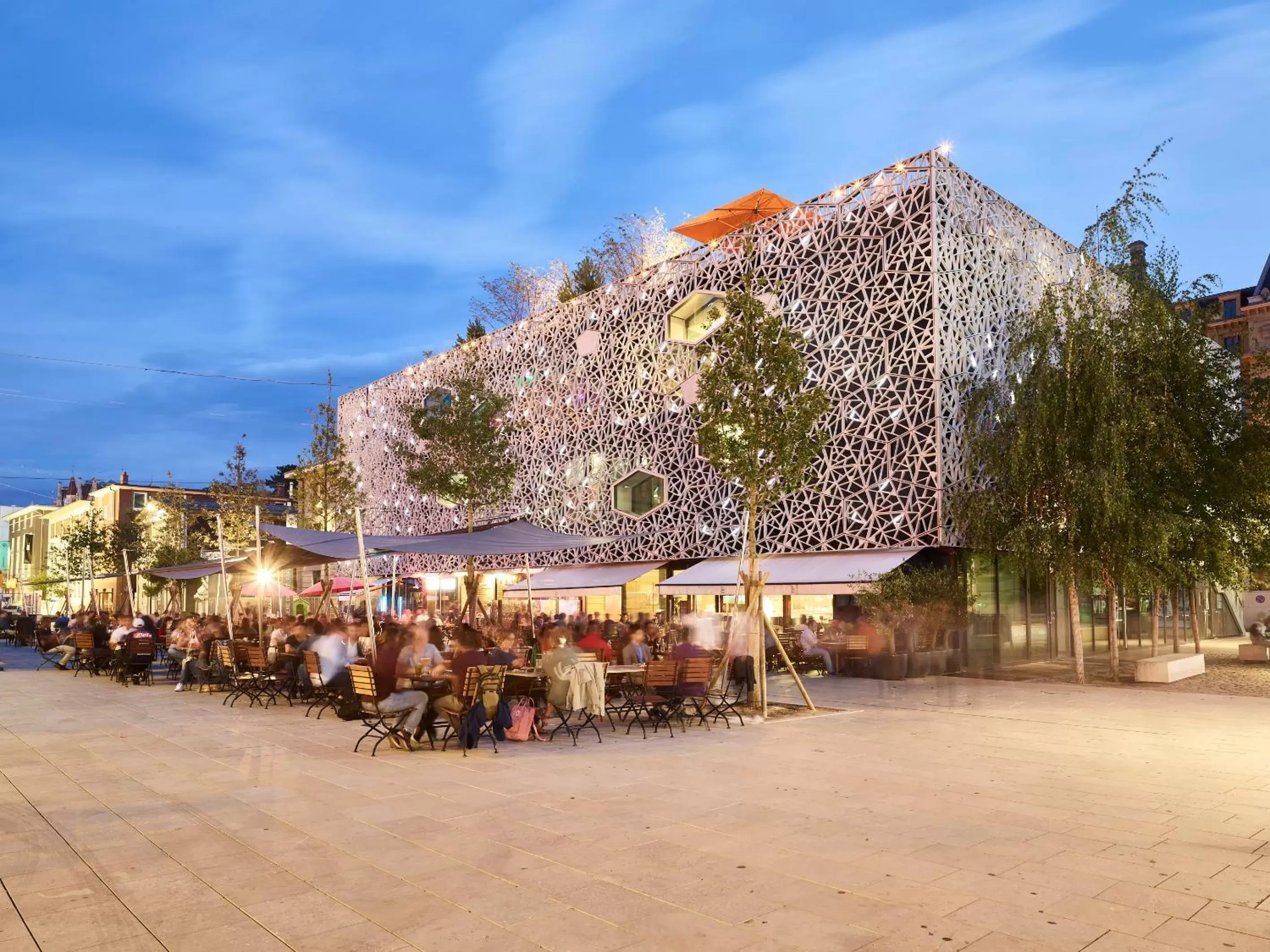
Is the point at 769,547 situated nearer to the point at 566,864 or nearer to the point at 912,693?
the point at 912,693

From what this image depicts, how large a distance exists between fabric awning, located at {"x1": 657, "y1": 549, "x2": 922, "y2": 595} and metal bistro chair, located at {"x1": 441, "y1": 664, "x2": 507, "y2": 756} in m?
9.46

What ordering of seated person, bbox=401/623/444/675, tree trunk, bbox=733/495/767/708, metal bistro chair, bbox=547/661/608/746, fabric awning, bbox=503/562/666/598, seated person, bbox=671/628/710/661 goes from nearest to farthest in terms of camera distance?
seated person, bbox=401/623/444/675 < metal bistro chair, bbox=547/661/608/746 < seated person, bbox=671/628/710/661 < tree trunk, bbox=733/495/767/708 < fabric awning, bbox=503/562/666/598

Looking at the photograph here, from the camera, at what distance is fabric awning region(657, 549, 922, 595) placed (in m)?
20.7

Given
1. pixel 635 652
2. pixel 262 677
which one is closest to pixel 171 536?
pixel 262 677

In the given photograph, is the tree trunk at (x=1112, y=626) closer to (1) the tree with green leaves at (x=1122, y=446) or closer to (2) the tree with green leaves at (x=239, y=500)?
(1) the tree with green leaves at (x=1122, y=446)

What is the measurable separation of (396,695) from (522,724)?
4.89 feet

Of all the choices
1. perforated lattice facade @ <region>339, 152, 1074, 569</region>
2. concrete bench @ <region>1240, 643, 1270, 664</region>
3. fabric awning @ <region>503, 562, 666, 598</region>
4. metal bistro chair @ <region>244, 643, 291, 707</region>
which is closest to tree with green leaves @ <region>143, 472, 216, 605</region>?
fabric awning @ <region>503, 562, 666, 598</region>

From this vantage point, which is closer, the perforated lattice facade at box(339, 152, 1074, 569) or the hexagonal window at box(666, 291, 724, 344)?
the perforated lattice facade at box(339, 152, 1074, 569)

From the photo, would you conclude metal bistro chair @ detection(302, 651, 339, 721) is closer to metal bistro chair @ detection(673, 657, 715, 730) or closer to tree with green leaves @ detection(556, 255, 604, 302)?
metal bistro chair @ detection(673, 657, 715, 730)

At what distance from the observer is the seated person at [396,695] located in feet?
33.3

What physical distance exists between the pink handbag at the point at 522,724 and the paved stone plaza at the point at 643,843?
19 centimetres

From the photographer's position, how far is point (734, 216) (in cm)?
2656

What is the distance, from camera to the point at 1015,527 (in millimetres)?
18422

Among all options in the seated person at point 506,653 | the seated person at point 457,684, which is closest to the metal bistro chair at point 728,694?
the seated person at point 506,653
